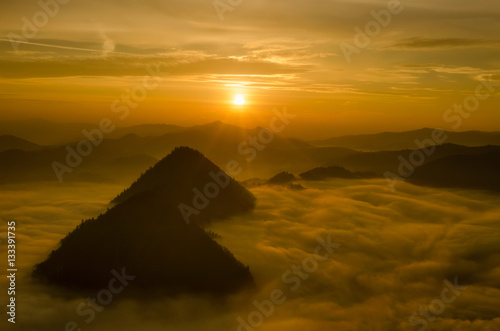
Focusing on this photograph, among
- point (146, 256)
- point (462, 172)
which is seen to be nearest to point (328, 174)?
point (462, 172)

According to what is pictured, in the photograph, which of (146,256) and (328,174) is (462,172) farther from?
(146,256)

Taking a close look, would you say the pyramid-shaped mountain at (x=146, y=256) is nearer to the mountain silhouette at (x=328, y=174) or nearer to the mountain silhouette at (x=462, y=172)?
the mountain silhouette at (x=328, y=174)

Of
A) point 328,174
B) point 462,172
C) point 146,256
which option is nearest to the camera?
point 146,256

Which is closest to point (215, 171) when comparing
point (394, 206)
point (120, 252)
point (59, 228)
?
point (59, 228)

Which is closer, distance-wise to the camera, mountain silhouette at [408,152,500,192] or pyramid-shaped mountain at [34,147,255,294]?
pyramid-shaped mountain at [34,147,255,294]

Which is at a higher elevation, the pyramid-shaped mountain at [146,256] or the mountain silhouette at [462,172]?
the mountain silhouette at [462,172]

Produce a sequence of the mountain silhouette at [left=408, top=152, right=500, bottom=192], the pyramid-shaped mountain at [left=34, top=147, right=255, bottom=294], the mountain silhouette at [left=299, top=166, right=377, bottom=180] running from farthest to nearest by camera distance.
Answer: the mountain silhouette at [left=408, top=152, right=500, bottom=192], the mountain silhouette at [left=299, top=166, right=377, bottom=180], the pyramid-shaped mountain at [left=34, top=147, right=255, bottom=294]

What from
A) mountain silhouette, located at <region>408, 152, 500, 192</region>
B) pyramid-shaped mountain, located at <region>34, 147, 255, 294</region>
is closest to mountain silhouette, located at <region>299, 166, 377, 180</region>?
mountain silhouette, located at <region>408, 152, 500, 192</region>

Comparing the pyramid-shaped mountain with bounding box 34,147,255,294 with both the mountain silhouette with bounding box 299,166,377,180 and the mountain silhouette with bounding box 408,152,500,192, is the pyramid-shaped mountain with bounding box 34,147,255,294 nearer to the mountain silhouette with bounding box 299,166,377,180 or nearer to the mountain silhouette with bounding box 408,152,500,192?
the mountain silhouette with bounding box 299,166,377,180

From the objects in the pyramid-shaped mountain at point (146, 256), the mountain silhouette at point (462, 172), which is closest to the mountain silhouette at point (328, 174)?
the mountain silhouette at point (462, 172)

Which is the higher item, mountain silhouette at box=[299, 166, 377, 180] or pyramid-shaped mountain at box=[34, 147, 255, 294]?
mountain silhouette at box=[299, 166, 377, 180]

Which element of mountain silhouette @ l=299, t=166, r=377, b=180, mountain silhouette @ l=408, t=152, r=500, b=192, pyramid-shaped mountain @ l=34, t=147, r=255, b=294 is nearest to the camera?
pyramid-shaped mountain @ l=34, t=147, r=255, b=294
